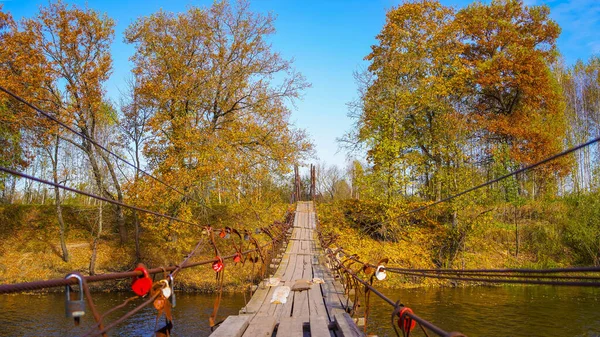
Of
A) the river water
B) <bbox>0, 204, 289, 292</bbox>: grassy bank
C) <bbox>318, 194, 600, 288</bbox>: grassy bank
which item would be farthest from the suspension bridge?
<bbox>318, 194, 600, 288</bbox>: grassy bank

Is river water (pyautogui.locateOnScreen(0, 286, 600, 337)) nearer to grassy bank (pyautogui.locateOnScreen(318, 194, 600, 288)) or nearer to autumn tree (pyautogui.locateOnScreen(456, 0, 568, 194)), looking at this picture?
grassy bank (pyautogui.locateOnScreen(318, 194, 600, 288))

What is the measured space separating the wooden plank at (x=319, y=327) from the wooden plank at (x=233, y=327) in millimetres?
603

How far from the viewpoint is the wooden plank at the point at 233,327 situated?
11.2ft

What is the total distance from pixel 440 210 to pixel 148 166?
12694mm

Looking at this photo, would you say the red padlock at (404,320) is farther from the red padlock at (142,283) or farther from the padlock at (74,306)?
the padlock at (74,306)

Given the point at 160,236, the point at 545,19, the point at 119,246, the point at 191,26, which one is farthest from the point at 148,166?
the point at 545,19

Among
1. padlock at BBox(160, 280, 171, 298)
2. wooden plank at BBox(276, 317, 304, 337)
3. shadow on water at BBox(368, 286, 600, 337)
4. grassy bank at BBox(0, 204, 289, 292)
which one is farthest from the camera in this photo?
grassy bank at BBox(0, 204, 289, 292)

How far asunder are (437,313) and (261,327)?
9293 millimetres

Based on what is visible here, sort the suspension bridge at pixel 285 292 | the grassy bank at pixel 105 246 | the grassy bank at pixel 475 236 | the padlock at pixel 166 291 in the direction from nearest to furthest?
the suspension bridge at pixel 285 292 → the padlock at pixel 166 291 → the grassy bank at pixel 105 246 → the grassy bank at pixel 475 236

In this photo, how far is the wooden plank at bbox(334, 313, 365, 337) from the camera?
3492 mm

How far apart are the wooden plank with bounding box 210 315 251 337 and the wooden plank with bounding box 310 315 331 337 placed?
1.98 feet

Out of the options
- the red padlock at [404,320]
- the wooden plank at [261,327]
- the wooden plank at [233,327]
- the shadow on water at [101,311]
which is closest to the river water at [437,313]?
the shadow on water at [101,311]

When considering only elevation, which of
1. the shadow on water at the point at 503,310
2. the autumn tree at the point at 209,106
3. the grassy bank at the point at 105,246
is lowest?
the shadow on water at the point at 503,310

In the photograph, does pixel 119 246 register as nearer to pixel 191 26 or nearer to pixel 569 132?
pixel 191 26
